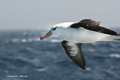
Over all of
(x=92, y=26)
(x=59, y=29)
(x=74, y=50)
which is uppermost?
(x=92, y=26)

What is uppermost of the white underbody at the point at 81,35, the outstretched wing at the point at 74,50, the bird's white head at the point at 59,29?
the bird's white head at the point at 59,29

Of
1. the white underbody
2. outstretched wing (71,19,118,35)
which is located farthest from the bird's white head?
outstretched wing (71,19,118,35)

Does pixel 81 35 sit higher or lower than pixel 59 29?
lower

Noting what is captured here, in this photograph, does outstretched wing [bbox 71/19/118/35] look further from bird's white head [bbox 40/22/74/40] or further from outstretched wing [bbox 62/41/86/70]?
outstretched wing [bbox 62/41/86/70]

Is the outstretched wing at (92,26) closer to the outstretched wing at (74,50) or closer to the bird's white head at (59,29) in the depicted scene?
the bird's white head at (59,29)

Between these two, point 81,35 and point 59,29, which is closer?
point 59,29

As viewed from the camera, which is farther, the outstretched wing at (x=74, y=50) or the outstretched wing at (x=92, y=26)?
the outstretched wing at (x=74, y=50)

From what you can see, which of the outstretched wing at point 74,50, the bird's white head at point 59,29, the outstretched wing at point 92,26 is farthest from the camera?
the outstretched wing at point 74,50

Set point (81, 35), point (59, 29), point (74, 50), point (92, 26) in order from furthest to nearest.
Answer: point (74, 50) < point (81, 35) < point (59, 29) < point (92, 26)

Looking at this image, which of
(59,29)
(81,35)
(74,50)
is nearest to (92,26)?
(81,35)

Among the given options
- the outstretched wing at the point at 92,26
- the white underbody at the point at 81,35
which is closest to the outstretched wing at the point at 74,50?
the white underbody at the point at 81,35

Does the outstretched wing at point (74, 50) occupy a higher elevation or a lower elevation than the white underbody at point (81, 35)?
lower

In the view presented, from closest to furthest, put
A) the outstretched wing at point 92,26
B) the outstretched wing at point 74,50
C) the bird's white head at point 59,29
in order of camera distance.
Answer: the outstretched wing at point 92,26 → the bird's white head at point 59,29 → the outstretched wing at point 74,50

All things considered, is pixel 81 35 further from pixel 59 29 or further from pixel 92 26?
pixel 92 26
